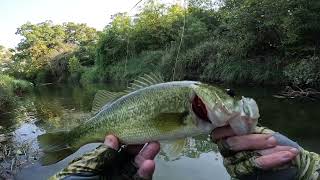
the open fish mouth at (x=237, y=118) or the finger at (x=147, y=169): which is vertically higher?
the open fish mouth at (x=237, y=118)

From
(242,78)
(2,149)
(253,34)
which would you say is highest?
(253,34)

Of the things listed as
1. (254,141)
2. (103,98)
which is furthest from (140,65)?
(254,141)

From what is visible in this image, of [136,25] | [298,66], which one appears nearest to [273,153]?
[298,66]

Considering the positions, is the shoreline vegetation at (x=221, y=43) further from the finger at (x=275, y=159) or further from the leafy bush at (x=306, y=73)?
the finger at (x=275, y=159)

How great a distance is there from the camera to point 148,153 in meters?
2.62

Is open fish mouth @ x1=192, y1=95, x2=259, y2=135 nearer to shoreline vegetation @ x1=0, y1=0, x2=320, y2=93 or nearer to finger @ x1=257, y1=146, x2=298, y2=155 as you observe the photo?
finger @ x1=257, y1=146, x2=298, y2=155

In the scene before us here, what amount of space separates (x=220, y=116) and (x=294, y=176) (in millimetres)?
515

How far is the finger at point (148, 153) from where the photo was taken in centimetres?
256

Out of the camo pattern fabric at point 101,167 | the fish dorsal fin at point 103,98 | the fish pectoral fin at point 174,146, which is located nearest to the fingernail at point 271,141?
the fish pectoral fin at point 174,146

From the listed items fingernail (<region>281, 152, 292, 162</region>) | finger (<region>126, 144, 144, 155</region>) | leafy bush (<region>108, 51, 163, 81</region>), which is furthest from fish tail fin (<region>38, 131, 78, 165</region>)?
leafy bush (<region>108, 51, 163, 81</region>)

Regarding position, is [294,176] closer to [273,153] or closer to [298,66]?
[273,153]

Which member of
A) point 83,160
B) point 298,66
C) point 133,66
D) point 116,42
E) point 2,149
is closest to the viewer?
point 83,160

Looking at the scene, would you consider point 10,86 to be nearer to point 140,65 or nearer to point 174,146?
point 140,65

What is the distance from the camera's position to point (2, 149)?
12328 mm
